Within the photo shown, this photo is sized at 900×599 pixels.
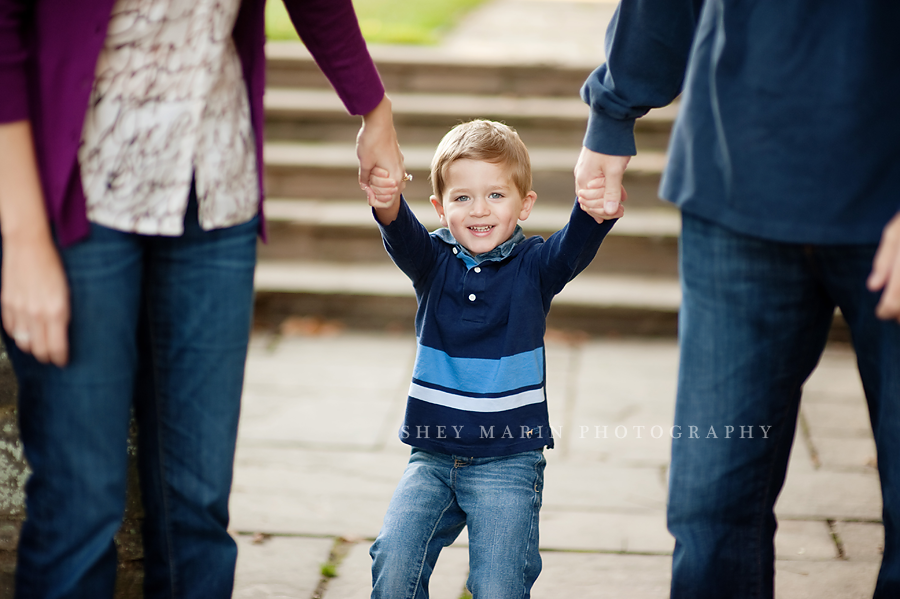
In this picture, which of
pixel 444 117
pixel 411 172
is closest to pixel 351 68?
pixel 411 172

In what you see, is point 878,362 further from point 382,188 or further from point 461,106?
point 461,106

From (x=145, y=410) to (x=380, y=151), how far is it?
0.64 metres

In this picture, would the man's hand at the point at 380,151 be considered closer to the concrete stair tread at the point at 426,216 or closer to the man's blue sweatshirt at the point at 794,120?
the man's blue sweatshirt at the point at 794,120

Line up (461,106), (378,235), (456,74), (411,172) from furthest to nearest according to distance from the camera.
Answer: (456,74), (461,106), (411,172), (378,235)

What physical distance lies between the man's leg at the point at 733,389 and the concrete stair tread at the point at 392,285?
119 inches

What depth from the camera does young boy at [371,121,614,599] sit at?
70.2 inches

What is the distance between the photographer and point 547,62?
19.1ft

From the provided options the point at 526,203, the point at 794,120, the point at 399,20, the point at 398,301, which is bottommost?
the point at 398,301

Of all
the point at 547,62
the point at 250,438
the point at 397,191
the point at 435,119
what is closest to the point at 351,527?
the point at 250,438

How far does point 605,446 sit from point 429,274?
5.30ft

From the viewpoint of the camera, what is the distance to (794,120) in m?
1.29

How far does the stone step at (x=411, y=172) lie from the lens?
5113 mm

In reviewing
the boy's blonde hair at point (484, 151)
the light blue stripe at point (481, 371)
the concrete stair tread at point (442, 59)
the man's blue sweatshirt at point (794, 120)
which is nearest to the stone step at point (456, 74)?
the concrete stair tread at point (442, 59)

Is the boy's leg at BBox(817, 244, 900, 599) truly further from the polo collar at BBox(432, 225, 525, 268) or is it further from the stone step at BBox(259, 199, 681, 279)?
the stone step at BBox(259, 199, 681, 279)
